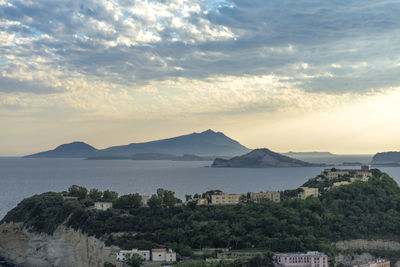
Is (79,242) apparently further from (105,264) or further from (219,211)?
(219,211)

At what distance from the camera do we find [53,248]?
56.6 metres

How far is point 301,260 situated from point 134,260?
15.7 m

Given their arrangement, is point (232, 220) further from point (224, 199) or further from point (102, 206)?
point (102, 206)

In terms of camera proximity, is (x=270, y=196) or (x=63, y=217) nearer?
(x=63, y=217)

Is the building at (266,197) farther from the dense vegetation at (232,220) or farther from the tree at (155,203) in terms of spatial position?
the tree at (155,203)

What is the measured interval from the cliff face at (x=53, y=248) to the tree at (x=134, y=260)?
3428 millimetres

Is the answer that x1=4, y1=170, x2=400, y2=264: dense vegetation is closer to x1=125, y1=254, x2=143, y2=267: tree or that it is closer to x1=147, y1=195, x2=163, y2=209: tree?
x1=147, y1=195, x2=163, y2=209: tree

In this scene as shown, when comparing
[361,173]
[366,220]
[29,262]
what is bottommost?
[29,262]

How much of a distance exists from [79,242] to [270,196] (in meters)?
27.1

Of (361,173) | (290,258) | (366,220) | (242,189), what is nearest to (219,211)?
(290,258)

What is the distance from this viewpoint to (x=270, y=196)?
68.8 meters

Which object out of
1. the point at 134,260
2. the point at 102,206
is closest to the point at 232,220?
the point at 134,260

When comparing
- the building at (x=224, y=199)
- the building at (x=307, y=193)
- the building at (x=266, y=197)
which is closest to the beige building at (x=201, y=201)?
the building at (x=224, y=199)

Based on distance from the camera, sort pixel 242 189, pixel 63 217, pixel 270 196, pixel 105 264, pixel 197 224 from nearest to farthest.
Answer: pixel 105 264, pixel 197 224, pixel 63 217, pixel 270 196, pixel 242 189
